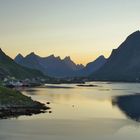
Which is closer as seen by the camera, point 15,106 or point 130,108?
point 15,106

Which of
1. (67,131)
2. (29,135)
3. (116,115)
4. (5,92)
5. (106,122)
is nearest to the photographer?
(29,135)

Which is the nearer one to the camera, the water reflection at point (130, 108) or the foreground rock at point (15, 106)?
the foreground rock at point (15, 106)

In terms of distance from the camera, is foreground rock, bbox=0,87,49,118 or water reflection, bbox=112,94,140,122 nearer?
foreground rock, bbox=0,87,49,118

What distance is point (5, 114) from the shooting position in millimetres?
96625

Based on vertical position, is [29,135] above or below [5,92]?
below

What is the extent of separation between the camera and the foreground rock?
100150 mm

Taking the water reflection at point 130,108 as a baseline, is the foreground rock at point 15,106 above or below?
above

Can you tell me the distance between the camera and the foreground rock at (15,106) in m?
100

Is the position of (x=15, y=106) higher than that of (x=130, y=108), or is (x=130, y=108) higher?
(x=15, y=106)

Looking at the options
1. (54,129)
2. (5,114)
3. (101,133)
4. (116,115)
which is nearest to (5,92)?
(5,114)

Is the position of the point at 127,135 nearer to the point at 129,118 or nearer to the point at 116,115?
the point at 129,118

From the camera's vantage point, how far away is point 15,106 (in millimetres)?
109500

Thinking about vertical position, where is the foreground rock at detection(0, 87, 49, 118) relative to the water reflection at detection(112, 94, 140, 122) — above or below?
above

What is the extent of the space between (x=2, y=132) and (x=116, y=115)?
43.4 m
